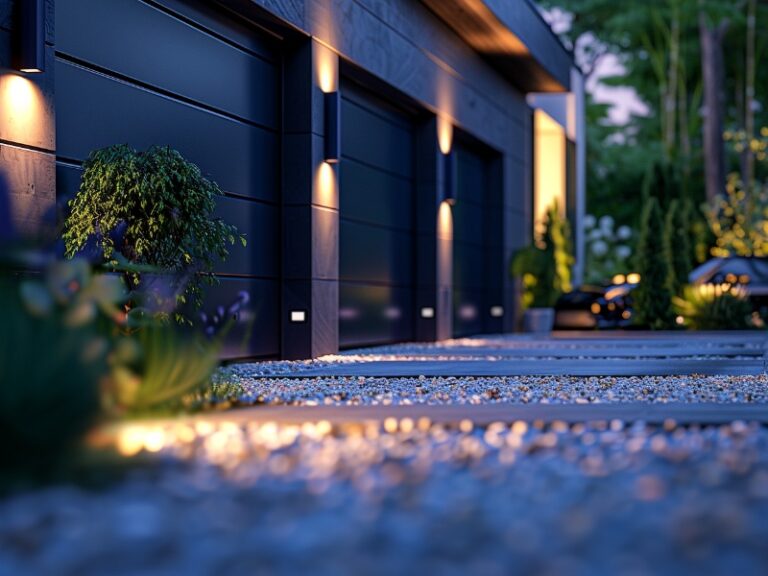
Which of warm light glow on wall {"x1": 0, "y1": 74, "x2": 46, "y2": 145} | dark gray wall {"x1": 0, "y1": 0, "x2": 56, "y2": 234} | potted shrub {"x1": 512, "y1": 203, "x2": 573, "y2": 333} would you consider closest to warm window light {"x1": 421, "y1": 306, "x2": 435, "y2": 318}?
potted shrub {"x1": 512, "y1": 203, "x2": 573, "y2": 333}

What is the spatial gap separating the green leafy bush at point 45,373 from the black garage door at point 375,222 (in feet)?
38.7

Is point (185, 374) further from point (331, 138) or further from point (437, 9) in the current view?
point (437, 9)

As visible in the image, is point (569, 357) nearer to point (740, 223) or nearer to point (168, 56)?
point (168, 56)

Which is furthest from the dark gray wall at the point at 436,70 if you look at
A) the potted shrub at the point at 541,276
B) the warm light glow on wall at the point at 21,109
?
the warm light glow on wall at the point at 21,109

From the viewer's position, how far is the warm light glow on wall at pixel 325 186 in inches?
603

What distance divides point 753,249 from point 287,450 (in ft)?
98.3

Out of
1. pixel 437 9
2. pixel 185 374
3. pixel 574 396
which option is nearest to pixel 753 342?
pixel 437 9

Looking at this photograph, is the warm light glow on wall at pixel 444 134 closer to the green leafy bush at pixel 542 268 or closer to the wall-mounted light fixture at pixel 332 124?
the green leafy bush at pixel 542 268

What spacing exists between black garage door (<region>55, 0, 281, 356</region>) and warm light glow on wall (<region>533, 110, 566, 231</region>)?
1804 centimetres

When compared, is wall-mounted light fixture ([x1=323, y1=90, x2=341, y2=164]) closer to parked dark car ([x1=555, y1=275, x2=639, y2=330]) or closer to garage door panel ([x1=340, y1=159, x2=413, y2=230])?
garage door panel ([x1=340, y1=159, x2=413, y2=230])

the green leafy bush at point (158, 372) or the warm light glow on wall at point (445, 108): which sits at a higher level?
the warm light glow on wall at point (445, 108)

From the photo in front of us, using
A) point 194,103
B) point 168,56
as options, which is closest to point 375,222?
point 194,103

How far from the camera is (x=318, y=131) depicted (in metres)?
15.3

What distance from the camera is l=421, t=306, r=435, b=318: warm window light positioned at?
21.0 meters
